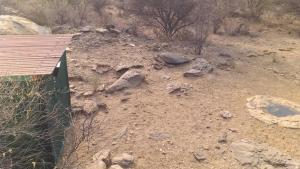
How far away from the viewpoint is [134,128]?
5426mm

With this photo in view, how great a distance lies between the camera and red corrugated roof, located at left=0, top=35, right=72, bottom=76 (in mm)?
3791

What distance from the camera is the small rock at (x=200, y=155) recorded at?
4852mm

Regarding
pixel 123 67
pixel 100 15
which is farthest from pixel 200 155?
pixel 100 15

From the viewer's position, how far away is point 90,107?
5.76 m

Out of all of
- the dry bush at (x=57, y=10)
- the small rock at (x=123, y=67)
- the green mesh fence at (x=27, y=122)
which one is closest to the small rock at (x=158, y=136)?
the green mesh fence at (x=27, y=122)

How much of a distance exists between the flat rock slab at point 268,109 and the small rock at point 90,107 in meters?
2.13

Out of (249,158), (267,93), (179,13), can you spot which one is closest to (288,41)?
(179,13)

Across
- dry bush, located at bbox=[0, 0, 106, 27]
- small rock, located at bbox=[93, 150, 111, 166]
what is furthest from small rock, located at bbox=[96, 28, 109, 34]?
small rock, located at bbox=[93, 150, 111, 166]

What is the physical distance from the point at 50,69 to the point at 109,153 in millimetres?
1344

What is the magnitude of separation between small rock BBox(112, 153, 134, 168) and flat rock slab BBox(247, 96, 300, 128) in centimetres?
205

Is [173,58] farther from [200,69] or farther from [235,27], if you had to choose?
[235,27]

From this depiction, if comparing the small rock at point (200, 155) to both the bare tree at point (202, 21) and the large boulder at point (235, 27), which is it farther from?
the large boulder at point (235, 27)

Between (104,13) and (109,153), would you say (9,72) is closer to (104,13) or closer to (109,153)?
(109,153)

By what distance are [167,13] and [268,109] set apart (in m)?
3.47
